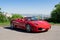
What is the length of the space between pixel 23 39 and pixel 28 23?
3556 mm

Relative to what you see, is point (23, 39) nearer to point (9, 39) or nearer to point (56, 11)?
point (9, 39)

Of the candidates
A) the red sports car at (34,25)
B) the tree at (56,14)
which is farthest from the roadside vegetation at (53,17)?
the red sports car at (34,25)

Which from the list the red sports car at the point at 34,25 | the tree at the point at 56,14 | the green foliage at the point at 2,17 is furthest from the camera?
the tree at the point at 56,14

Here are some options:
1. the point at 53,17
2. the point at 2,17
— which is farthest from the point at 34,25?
the point at 53,17

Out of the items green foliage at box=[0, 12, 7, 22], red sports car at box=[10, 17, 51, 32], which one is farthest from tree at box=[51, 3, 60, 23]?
red sports car at box=[10, 17, 51, 32]

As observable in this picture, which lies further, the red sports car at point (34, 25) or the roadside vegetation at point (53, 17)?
the roadside vegetation at point (53, 17)

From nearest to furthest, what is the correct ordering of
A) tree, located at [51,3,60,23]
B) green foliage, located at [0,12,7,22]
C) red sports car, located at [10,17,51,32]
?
red sports car, located at [10,17,51,32] < green foliage, located at [0,12,7,22] < tree, located at [51,3,60,23]

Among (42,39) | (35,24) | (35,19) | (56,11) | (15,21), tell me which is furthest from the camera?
(56,11)

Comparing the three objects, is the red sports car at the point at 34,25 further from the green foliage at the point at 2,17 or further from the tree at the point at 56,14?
the tree at the point at 56,14

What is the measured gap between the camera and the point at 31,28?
1377 cm

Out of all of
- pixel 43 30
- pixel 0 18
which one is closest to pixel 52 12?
pixel 0 18

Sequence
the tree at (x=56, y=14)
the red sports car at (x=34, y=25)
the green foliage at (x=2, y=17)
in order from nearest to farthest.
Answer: the red sports car at (x=34, y=25) < the green foliage at (x=2, y=17) < the tree at (x=56, y=14)

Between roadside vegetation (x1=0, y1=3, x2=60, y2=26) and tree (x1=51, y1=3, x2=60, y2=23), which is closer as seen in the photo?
roadside vegetation (x1=0, y1=3, x2=60, y2=26)

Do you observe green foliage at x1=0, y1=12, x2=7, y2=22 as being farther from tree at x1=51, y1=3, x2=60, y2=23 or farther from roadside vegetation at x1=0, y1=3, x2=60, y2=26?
tree at x1=51, y1=3, x2=60, y2=23
